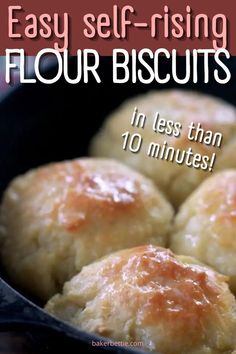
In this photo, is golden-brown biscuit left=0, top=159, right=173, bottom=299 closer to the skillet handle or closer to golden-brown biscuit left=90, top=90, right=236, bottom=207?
golden-brown biscuit left=90, top=90, right=236, bottom=207

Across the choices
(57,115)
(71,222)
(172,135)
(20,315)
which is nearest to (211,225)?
(71,222)

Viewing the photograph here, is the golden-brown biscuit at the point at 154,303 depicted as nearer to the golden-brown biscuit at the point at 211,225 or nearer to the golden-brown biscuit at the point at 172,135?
the golden-brown biscuit at the point at 211,225

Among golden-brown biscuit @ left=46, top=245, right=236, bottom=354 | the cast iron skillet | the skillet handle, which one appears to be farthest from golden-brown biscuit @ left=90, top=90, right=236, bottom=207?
the skillet handle

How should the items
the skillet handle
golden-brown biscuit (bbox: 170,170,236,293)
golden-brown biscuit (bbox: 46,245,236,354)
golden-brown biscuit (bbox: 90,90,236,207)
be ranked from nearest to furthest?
the skillet handle → golden-brown biscuit (bbox: 46,245,236,354) → golden-brown biscuit (bbox: 170,170,236,293) → golden-brown biscuit (bbox: 90,90,236,207)

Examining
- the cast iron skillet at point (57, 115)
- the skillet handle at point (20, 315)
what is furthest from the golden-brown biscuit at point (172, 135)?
the skillet handle at point (20, 315)

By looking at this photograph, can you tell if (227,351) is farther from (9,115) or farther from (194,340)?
(9,115)
